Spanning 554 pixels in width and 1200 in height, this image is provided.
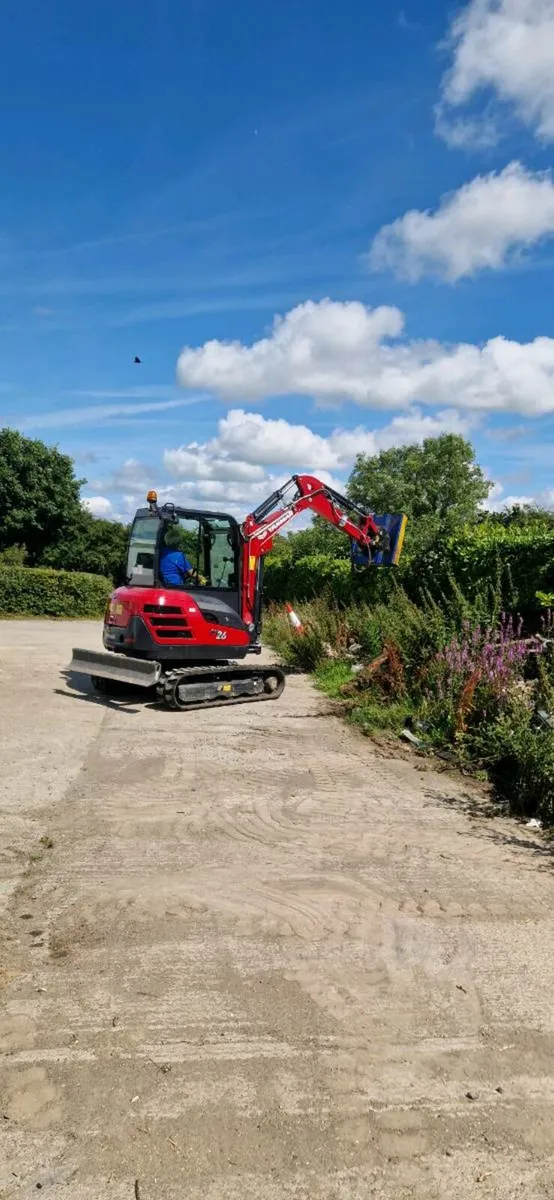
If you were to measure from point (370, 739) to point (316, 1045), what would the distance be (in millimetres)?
5714

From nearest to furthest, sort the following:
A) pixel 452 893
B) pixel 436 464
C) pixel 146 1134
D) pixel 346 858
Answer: pixel 146 1134
pixel 452 893
pixel 346 858
pixel 436 464

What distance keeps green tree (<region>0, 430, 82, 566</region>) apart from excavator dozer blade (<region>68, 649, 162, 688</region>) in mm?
30980

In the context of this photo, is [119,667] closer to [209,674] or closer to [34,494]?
[209,674]

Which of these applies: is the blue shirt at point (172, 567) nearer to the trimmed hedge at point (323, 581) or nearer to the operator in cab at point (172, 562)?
the operator in cab at point (172, 562)

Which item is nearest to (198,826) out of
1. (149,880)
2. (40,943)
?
(149,880)

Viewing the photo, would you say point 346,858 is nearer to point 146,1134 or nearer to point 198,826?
point 198,826

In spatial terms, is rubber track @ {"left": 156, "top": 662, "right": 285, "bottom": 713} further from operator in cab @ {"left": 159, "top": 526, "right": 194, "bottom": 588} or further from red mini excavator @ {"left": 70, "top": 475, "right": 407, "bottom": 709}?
operator in cab @ {"left": 159, "top": 526, "right": 194, "bottom": 588}

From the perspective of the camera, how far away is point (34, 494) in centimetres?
4022

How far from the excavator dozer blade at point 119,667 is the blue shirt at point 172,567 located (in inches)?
47.2

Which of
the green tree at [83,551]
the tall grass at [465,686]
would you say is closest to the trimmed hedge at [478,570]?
the tall grass at [465,686]

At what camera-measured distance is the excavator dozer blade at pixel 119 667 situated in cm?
1001

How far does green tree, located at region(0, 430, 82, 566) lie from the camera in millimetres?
40094

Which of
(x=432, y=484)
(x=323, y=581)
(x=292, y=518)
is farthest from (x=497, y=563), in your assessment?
(x=432, y=484)

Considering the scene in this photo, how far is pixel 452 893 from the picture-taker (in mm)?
4590
